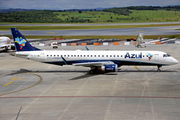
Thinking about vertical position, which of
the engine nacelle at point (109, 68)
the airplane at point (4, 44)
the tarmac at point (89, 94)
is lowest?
the tarmac at point (89, 94)

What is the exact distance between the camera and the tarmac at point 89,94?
23.9 m

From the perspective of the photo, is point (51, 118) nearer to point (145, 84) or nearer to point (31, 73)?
point (145, 84)

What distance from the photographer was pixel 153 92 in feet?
101

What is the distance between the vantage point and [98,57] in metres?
42.2

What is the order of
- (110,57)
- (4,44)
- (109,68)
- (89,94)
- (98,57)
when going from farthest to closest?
1. (4,44)
2. (98,57)
3. (110,57)
4. (109,68)
5. (89,94)

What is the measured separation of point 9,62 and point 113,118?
4083cm

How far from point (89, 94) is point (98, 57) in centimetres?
1319

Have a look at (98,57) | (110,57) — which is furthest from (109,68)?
(98,57)

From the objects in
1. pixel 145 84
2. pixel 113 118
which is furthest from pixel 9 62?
pixel 113 118

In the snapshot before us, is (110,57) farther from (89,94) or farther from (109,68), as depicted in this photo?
(89,94)

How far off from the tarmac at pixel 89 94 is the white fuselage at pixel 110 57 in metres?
2.36

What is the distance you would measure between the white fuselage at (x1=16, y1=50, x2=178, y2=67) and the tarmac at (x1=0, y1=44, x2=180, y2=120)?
236 cm

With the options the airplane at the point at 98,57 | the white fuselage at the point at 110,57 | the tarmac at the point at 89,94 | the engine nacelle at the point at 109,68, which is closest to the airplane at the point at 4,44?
the tarmac at the point at 89,94

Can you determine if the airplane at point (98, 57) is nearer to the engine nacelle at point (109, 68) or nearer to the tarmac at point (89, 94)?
the engine nacelle at point (109, 68)
